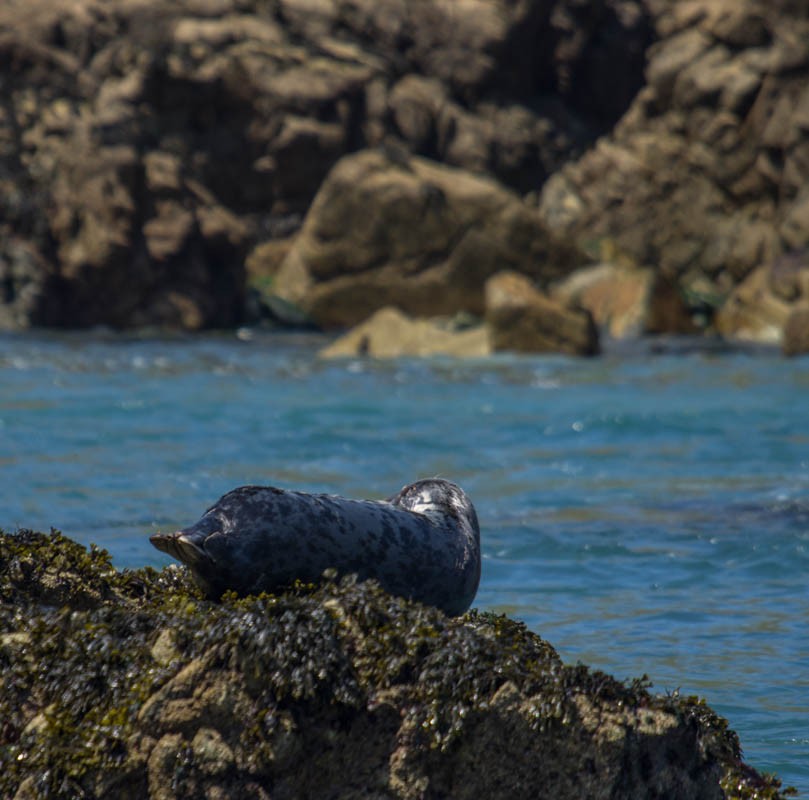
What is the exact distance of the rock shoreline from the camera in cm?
3459

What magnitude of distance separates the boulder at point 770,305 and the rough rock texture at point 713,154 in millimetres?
1051

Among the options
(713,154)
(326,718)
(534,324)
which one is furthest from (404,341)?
(326,718)

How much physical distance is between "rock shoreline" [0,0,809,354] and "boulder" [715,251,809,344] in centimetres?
7

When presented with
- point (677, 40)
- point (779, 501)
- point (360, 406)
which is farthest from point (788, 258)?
point (779, 501)

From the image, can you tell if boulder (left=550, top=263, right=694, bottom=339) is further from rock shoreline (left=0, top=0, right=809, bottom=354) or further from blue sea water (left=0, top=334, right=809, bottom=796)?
blue sea water (left=0, top=334, right=809, bottom=796)

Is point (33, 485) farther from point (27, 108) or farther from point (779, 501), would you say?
point (27, 108)

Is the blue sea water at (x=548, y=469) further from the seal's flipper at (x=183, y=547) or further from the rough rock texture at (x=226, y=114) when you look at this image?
the rough rock texture at (x=226, y=114)

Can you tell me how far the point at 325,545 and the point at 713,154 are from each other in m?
35.2

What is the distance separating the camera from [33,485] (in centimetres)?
1248

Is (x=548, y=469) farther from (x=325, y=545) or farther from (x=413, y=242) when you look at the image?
(x=413, y=242)

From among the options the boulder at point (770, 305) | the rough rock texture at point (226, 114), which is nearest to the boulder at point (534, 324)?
the boulder at point (770, 305)

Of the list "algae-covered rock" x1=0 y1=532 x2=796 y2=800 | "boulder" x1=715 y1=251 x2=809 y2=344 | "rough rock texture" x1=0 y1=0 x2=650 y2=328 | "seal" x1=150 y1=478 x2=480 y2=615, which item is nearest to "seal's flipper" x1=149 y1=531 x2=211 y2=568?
"seal" x1=150 y1=478 x2=480 y2=615

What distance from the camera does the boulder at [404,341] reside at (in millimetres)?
27219

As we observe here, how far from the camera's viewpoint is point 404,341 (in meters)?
27.8
